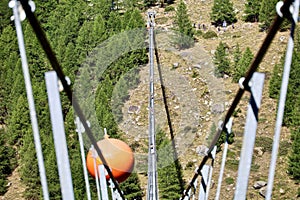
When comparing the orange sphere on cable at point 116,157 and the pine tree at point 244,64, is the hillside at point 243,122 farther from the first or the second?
the orange sphere on cable at point 116,157

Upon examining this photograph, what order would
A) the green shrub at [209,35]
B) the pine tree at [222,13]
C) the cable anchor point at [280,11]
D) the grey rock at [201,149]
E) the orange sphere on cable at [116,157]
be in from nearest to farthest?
the cable anchor point at [280,11] → the orange sphere on cable at [116,157] → the grey rock at [201,149] → the green shrub at [209,35] → the pine tree at [222,13]

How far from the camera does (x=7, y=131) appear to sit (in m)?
20.8

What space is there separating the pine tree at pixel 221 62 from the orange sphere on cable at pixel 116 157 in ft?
57.9

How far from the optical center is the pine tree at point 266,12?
1095 inches

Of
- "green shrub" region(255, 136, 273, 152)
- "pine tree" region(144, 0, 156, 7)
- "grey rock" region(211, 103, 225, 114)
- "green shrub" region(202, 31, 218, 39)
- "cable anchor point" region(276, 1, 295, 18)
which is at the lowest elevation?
"green shrub" region(255, 136, 273, 152)

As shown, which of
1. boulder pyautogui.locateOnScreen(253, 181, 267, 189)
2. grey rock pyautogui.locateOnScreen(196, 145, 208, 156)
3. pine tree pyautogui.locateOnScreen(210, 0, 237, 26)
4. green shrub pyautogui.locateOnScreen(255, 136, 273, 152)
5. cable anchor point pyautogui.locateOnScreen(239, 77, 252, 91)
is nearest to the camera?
cable anchor point pyautogui.locateOnScreen(239, 77, 252, 91)

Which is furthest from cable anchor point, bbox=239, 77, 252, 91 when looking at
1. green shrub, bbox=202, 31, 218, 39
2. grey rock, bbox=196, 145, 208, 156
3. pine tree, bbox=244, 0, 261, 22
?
pine tree, bbox=244, 0, 261, 22

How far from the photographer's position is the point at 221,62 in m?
25.2

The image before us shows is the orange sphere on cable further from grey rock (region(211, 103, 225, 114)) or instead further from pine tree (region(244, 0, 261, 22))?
pine tree (region(244, 0, 261, 22))

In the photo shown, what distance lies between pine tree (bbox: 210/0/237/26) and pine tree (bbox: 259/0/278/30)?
218 cm

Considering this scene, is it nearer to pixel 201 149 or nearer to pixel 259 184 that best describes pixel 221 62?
pixel 201 149

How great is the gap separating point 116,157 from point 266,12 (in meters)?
22.7

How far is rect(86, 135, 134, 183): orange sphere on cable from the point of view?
735cm

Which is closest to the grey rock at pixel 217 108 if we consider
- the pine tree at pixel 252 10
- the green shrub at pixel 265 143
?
the green shrub at pixel 265 143
